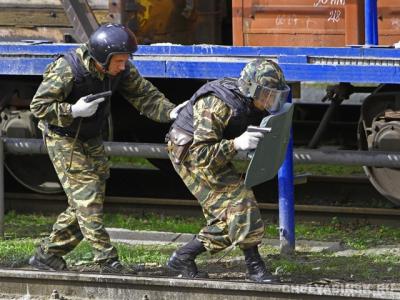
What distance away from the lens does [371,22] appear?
8.74m

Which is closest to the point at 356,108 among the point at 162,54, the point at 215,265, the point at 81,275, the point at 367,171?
the point at 367,171

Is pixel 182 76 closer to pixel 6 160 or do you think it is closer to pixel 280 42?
pixel 280 42

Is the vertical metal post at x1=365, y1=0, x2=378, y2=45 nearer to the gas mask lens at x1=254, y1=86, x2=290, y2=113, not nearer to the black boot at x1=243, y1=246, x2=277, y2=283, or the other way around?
the gas mask lens at x1=254, y1=86, x2=290, y2=113

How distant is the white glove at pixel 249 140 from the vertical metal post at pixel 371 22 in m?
2.35

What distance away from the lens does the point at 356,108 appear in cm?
1177

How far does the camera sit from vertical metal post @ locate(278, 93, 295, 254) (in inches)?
328

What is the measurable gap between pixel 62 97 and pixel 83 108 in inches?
9.2

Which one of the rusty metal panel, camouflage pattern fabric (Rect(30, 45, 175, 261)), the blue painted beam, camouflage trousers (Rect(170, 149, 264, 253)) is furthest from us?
the rusty metal panel

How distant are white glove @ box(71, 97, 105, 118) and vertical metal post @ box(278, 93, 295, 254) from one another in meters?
1.71

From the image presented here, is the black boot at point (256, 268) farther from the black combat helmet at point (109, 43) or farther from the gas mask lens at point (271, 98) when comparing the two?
the black combat helmet at point (109, 43)

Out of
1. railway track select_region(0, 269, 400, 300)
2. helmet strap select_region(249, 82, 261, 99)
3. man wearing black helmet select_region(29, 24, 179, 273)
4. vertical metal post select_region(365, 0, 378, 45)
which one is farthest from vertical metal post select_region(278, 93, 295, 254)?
helmet strap select_region(249, 82, 261, 99)

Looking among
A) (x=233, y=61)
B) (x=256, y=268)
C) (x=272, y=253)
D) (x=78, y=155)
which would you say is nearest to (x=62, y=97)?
(x=78, y=155)

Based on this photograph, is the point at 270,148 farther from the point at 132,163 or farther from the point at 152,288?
the point at 132,163

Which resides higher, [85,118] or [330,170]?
[85,118]
